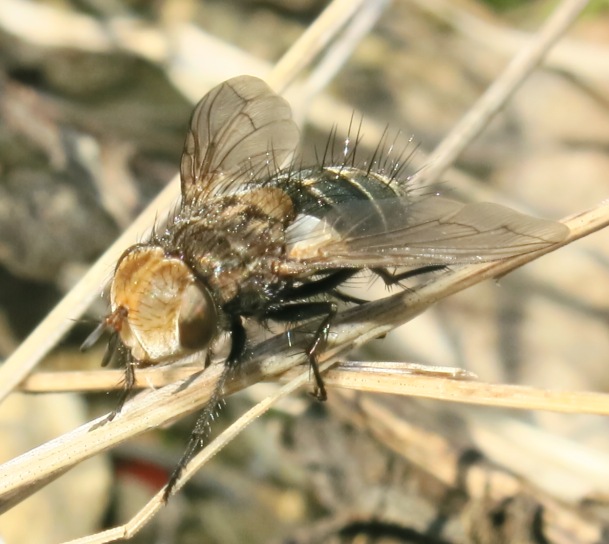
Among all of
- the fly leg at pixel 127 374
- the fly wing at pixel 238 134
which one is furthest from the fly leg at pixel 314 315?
the fly wing at pixel 238 134

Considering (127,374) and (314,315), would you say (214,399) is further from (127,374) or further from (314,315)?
(314,315)

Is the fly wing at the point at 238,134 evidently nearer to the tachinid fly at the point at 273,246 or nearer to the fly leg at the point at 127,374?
the tachinid fly at the point at 273,246

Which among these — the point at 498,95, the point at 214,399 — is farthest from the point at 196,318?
the point at 498,95

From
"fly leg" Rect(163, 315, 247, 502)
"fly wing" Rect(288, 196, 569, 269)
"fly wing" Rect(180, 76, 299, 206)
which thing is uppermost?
"fly wing" Rect(180, 76, 299, 206)

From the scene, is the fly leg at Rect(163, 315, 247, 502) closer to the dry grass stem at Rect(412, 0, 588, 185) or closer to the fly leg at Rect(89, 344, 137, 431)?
the fly leg at Rect(89, 344, 137, 431)

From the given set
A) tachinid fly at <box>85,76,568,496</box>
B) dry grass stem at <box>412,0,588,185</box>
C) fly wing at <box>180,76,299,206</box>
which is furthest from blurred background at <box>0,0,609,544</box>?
tachinid fly at <box>85,76,568,496</box>

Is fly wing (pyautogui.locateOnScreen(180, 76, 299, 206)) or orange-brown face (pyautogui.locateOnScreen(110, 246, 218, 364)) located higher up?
fly wing (pyautogui.locateOnScreen(180, 76, 299, 206))

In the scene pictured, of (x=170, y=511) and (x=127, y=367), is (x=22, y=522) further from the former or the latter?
(x=127, y=367)
